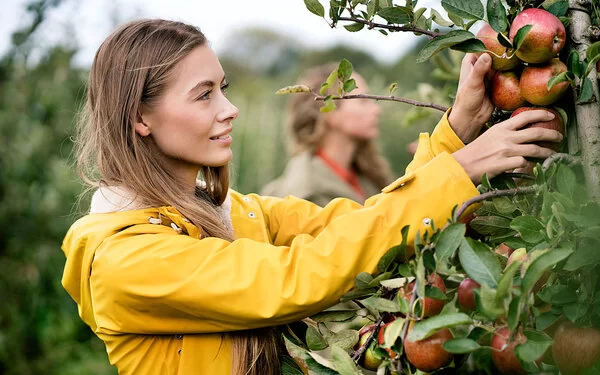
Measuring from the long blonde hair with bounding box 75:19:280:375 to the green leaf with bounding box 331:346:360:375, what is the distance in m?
0.53

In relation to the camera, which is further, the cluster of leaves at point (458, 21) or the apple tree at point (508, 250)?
the cluster of leaves at point (458, 21)

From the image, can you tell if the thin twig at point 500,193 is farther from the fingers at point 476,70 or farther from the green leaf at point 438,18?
the green leaf at point 438,18

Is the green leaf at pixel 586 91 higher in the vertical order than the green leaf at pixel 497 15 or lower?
lower

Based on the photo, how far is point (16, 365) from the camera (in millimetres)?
4023

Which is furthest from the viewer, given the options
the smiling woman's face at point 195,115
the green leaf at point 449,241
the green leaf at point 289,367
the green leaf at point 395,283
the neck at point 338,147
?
the neck at point 338,147

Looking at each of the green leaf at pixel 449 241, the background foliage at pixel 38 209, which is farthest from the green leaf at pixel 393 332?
A: the background foliage at pixel 38 209

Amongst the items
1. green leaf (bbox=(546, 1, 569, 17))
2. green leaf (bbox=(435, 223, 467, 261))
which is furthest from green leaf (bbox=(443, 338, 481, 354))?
green leaf (bbox=(546, 1, 569, 17))

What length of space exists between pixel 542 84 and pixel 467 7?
0.53 feet

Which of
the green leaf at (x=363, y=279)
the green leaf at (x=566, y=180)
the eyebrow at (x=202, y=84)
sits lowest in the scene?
the green leaf at (x=363, y=279)

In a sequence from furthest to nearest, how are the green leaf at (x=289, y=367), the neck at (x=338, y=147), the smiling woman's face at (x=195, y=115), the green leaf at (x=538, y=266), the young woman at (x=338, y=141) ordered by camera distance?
the neck at (x=338, y=147) < the young woman at (x=338, y=141) < the smiling woman's face at (x=195, y=115) < the green leaf at (x=289, y=367) < the green leaf at (x=538, y=266)

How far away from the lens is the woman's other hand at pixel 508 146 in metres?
1.06

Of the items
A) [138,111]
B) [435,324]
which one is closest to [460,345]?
[435,324]

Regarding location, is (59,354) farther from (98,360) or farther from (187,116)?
(187,116)

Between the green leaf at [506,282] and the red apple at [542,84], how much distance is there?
13.0 inches
